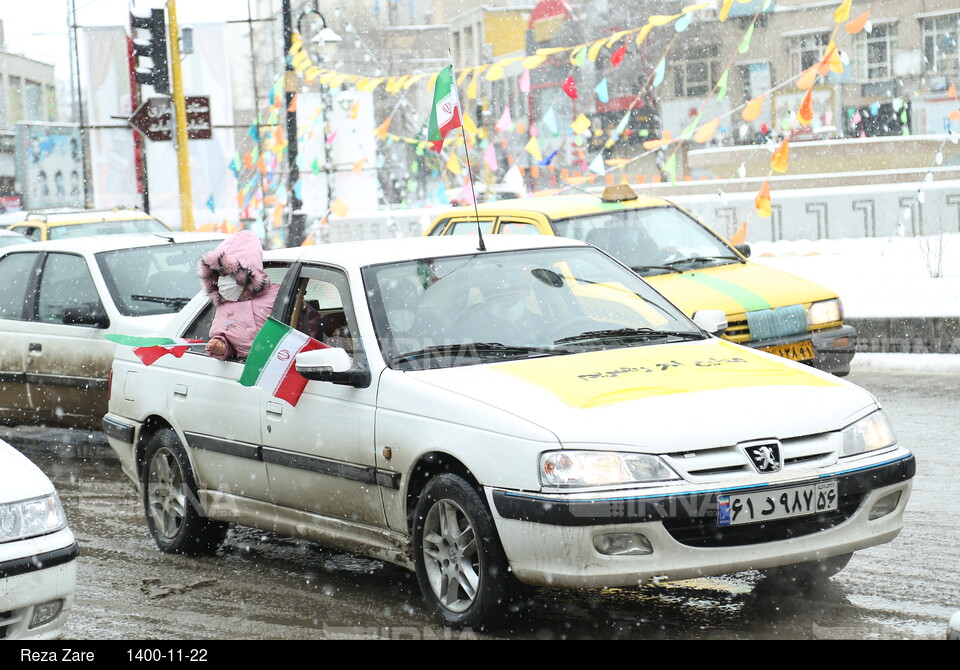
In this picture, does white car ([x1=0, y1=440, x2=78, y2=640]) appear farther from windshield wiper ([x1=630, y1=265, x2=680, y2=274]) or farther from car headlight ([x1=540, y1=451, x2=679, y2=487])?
windshield wiper ([x1=630, y1=265, x2=680, y2=274])

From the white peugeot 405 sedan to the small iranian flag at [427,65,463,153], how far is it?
119cm

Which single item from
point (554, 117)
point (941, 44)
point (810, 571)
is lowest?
point (810, 571)

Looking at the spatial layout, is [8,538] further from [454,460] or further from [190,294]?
[190,294]

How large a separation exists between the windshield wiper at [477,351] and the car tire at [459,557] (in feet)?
2.10

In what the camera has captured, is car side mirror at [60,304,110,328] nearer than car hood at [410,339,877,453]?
No

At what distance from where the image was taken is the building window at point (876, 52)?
48344mm

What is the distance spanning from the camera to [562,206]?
10586mm

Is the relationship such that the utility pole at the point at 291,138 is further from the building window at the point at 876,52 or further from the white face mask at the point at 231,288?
the building window at the point at 876,52

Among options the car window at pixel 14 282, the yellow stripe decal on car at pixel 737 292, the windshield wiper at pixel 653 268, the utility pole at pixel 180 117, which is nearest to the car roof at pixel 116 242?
the car window at pixel 14 282

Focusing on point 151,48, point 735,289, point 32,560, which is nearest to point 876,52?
point 151,48

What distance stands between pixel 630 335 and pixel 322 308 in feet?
4.70

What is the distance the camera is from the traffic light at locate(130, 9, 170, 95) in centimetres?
Answer: 1909

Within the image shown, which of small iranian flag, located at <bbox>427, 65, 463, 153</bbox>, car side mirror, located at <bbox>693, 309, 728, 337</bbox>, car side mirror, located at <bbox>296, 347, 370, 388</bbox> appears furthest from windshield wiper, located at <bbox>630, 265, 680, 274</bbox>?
car side mirror, located at <bbox>296, 347, 370, 388</bbox>

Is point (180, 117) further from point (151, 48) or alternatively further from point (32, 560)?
point (32, 560)
